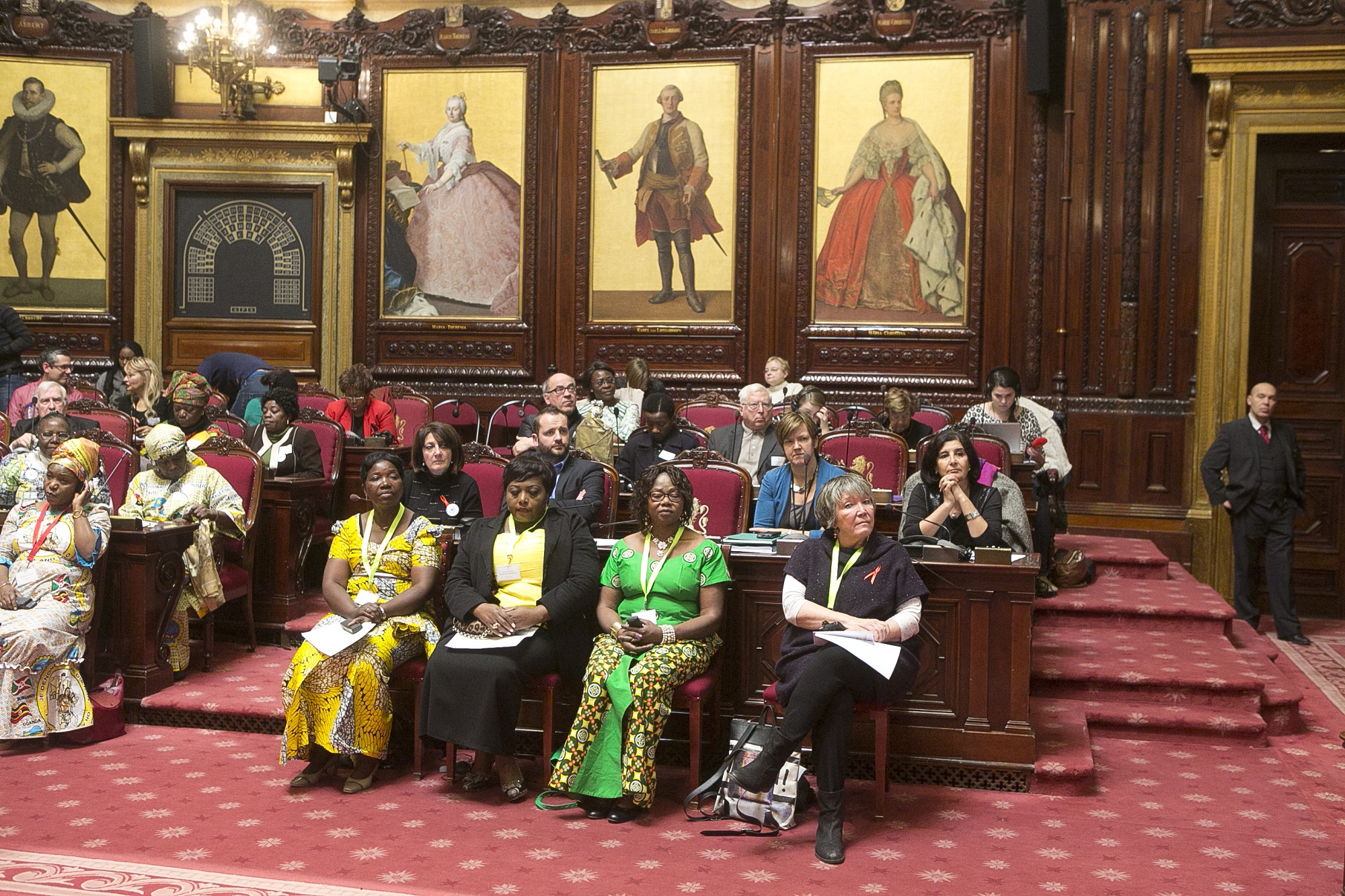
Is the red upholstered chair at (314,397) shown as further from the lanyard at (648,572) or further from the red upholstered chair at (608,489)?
the lanyard at (648,572)

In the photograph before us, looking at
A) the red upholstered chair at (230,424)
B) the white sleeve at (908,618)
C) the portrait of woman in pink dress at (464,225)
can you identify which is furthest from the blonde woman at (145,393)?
the white sleeve at (908,618)

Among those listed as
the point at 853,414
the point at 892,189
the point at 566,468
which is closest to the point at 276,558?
the point at 566,468

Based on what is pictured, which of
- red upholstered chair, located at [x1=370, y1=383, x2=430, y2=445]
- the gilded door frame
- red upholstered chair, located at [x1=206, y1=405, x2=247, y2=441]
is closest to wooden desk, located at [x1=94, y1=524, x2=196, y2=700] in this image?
red upholstered chair, located at [x1=206, y1=405, x2=247, y2=441]

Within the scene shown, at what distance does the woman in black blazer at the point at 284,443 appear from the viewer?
680 cm

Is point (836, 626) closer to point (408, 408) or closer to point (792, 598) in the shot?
point (792, 598)

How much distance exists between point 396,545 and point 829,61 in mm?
5989

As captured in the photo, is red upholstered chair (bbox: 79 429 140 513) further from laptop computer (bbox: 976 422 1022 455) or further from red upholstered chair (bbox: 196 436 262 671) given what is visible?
laptop computer (bbox: 976 422 1022 455)

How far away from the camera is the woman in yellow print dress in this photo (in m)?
4.55

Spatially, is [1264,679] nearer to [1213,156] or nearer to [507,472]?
[507,472]

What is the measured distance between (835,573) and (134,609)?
312 centimetres

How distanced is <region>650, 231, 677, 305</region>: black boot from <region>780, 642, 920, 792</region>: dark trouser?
5898 millimetres

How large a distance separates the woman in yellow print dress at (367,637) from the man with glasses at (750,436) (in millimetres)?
2035

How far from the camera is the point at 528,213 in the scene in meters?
9.93

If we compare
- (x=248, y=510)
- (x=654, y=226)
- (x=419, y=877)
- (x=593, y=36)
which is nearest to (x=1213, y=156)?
(x=654, y=226)
